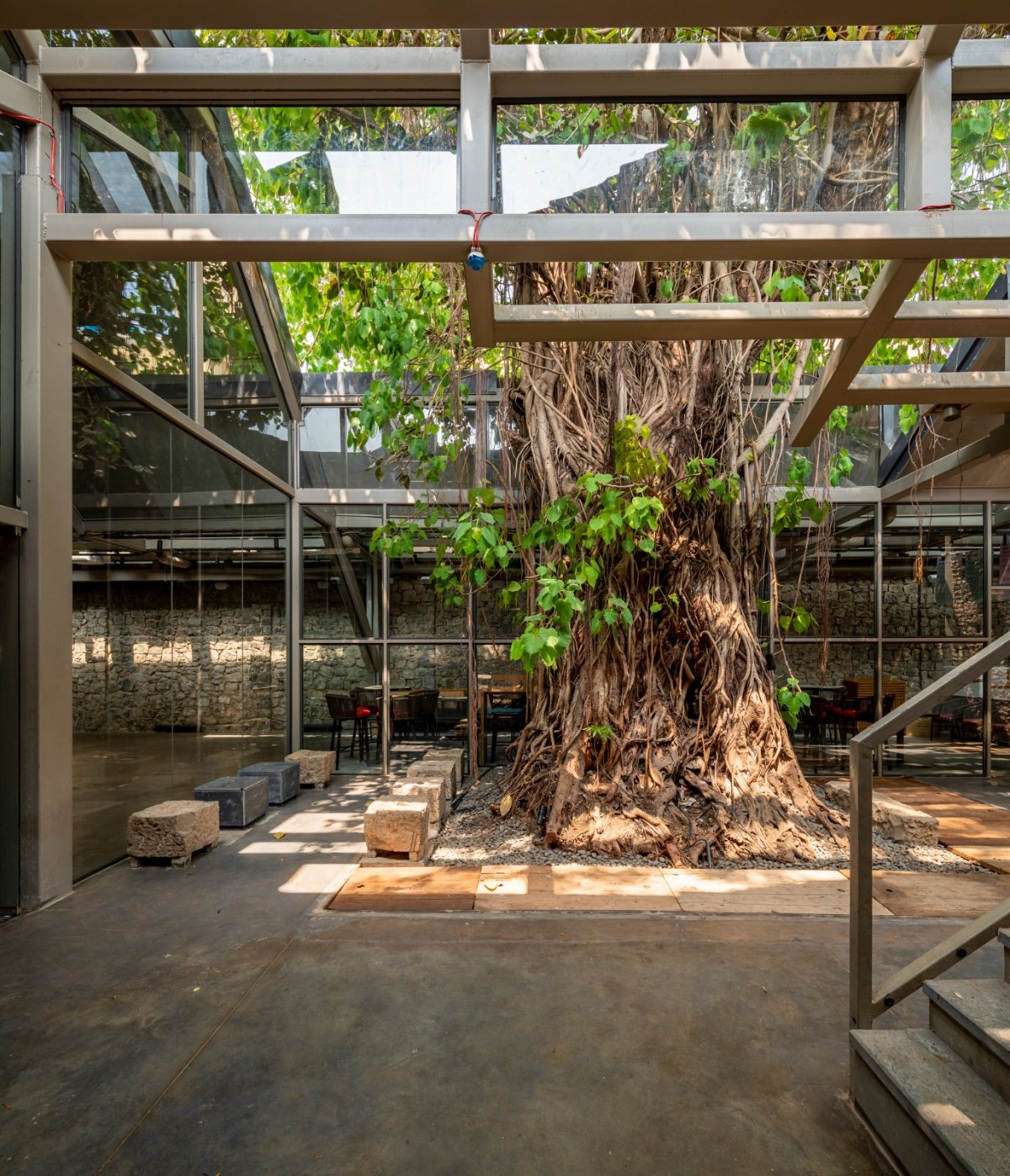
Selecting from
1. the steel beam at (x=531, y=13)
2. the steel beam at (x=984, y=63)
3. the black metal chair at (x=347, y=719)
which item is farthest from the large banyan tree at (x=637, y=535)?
the steel beam at (x=531, y=13)

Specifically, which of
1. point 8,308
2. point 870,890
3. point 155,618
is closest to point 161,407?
point 8,308

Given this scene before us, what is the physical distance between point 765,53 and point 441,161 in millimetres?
1618

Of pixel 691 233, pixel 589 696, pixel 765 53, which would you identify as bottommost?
pixel 589 696

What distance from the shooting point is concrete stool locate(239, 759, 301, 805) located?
20.1 ft

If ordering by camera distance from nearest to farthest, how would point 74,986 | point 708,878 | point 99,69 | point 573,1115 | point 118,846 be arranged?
point 573,1115
point 74,986
point 99,69
point 708,878
point 118,846

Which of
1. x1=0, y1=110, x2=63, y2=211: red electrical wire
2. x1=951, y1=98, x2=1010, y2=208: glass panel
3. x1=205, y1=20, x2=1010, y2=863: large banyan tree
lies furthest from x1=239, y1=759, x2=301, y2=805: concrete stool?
x1=951, y1=98, x2=1010, y2=208: glass panel

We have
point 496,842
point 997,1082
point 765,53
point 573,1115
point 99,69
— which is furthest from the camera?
point 496,842

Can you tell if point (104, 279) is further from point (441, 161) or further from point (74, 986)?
point (74, 986)

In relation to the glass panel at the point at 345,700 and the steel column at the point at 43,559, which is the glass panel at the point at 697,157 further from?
the glass panel at the point at 345,700

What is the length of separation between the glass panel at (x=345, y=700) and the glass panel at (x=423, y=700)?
0.18m

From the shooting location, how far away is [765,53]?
327 cm

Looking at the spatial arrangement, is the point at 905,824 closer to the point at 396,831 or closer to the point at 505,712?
the point at 396,831

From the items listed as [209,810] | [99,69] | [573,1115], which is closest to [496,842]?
[209,810]

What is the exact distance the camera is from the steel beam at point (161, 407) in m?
4.27
